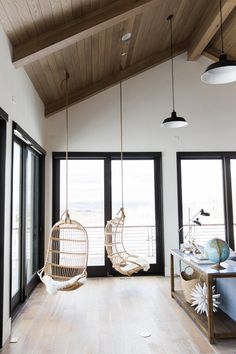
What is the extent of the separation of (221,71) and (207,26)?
2.45 meters

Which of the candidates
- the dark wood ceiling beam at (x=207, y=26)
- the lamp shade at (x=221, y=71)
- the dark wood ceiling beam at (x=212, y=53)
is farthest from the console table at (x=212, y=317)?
the dark wood ceiling beam at (x=212, y=53)

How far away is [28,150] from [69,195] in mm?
1458

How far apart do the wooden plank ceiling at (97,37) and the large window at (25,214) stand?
40.3 inches

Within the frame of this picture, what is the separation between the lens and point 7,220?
323 centimetres

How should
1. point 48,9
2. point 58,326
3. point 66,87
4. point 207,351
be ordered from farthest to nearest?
point 66,87, point 58,326, point 48,9, point 207,351

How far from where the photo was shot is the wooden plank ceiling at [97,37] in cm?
324

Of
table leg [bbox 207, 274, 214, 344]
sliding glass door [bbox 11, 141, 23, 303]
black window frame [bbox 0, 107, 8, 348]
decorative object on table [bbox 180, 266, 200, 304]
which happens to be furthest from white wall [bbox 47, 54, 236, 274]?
table leg [bbox 207, 274, 214, 344]

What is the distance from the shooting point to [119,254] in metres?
4.80

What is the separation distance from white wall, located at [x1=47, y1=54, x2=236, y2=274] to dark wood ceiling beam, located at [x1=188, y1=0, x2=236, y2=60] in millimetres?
429

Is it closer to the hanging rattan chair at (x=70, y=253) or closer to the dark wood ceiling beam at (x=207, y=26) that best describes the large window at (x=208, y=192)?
the dark wood ceiling beam at (x=207, y=26)

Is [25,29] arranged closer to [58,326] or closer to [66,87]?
[66,87]

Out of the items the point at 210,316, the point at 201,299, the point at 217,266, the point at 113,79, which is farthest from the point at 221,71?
the point at 113,79

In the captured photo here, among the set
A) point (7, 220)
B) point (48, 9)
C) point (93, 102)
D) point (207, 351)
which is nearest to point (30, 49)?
point (48, 9)

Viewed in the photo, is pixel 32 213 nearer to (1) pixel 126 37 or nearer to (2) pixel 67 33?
(2) pixel 67 33
